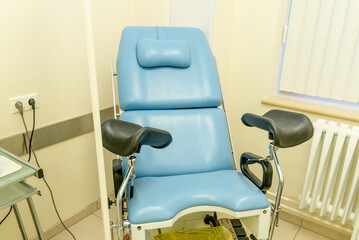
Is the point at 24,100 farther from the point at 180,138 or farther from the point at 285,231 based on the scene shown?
the point at 285,231

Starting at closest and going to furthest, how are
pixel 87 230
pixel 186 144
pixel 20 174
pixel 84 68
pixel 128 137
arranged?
1. pixel 128 137
2. pixel 20 174
3. pixel 186 144
4. pixel 84 68
5. pixel 87 230

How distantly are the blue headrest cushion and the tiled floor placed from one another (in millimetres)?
1138

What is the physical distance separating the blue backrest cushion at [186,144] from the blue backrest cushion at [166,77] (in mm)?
52

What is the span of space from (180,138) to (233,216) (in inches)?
18.4

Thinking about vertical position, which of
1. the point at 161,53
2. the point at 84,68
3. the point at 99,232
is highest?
the point at 161,53

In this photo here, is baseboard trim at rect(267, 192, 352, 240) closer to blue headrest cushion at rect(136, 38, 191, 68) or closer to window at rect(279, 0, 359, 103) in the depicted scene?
window at rect(279, 0, 359, 103)

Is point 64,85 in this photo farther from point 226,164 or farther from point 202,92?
point 226,164

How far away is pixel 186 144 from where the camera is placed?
1420 millimetres

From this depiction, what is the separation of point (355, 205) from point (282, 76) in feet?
2.95

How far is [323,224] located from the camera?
1798mm

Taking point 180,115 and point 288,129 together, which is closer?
point 288,129

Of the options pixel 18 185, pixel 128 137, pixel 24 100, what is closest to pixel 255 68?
pixel 128 137

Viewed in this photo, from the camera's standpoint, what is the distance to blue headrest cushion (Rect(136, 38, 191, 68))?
1.44 meters

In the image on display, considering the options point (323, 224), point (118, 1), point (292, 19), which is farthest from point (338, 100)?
point (118, 1)
